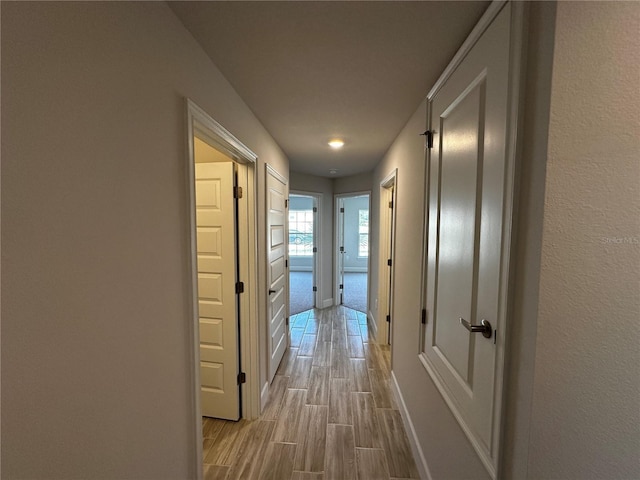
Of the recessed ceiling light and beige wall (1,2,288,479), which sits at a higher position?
the recessed ceiling light

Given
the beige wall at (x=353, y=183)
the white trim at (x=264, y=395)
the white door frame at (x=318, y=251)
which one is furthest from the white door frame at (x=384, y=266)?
the white trim at (x=264, y=395)

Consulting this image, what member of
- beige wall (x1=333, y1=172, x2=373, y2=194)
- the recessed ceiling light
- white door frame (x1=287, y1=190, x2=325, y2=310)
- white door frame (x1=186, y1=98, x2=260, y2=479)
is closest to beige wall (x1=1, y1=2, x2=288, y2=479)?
white door frame (x1=186, y1=98, x2=260, y2=479)

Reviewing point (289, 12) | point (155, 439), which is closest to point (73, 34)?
point (289, 12)

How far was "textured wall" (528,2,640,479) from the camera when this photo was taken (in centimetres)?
67

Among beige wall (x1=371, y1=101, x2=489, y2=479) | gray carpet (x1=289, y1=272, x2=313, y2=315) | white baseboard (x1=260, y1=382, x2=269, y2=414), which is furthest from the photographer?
gray carpet (x1=289, y1=272, x2=313, y2=315)

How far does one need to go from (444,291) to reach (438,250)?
217 millimetres

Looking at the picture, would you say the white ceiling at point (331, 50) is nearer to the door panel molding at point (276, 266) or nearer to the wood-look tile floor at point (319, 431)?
the door panel molding at point (276, 266)

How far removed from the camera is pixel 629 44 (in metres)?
0.67

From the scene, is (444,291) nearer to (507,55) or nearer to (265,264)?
(507,55)

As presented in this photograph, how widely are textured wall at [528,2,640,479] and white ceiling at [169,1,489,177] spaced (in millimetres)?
463

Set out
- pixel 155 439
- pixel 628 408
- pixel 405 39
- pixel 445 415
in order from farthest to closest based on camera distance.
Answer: pixel 445 415
pixel 405 39
pixel 155 439
pixel 628 408

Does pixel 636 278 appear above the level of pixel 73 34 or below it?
below

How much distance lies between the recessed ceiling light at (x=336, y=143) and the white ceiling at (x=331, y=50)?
0.47 meters

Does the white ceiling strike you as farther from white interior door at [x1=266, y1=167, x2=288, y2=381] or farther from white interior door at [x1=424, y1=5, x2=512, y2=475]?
white interior door at [x1=266, y1=167, x2=288, y2=381]
